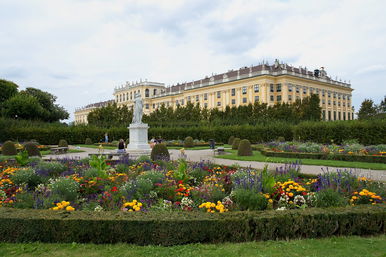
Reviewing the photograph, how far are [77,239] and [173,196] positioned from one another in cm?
209

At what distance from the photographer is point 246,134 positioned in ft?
107

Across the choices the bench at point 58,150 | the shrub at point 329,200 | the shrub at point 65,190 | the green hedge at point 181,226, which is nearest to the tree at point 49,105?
the bench at point 58,150

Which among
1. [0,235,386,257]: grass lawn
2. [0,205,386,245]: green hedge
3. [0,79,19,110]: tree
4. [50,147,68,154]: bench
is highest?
[0,79,19,110]: tree

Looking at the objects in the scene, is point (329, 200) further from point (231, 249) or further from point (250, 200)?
point (231, 249)

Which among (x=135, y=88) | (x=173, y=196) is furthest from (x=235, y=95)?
(x=173, y=196)

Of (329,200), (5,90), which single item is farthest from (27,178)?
(5,90)

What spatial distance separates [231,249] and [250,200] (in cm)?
131

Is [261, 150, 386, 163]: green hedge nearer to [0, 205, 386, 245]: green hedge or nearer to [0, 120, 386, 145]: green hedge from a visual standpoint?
[0, 120, 386, 145]: green hedge

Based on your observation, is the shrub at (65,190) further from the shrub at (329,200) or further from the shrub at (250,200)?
the shrub at (329,200)

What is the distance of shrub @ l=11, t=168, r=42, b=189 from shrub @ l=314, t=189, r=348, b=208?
6444mm

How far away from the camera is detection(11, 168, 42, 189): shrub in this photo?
23.0ft

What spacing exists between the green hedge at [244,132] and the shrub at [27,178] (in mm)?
20896

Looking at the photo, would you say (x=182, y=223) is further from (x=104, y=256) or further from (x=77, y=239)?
(x=77, y=239)

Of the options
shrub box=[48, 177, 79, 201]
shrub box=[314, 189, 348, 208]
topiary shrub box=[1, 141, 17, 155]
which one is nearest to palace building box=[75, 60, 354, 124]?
topiary shrub box=[1, 141, 17, 155]
